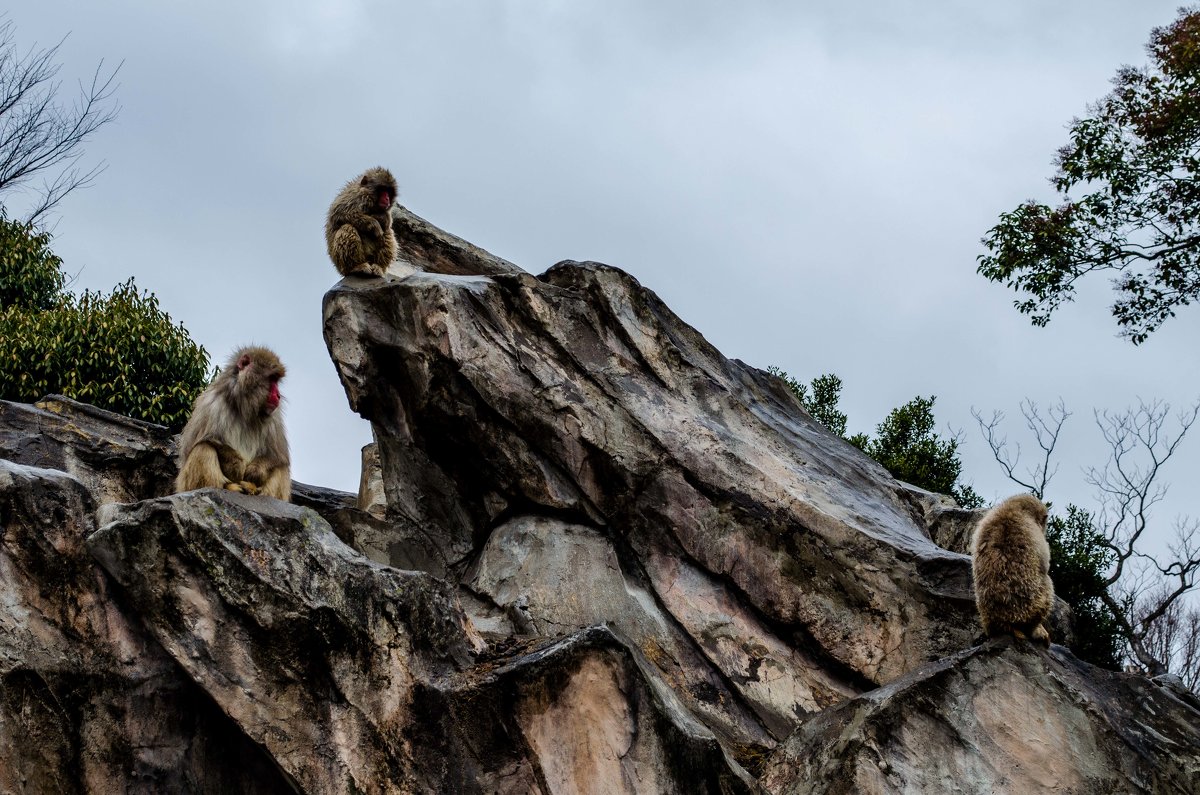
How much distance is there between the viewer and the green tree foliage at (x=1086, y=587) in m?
15.6

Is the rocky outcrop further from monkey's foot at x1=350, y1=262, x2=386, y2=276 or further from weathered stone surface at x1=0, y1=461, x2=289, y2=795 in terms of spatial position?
weathered stone surface at x1=0, y1=461, x2=289, y2=795

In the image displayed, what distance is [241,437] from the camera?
9094mm

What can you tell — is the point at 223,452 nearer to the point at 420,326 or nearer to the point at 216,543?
the point at 216,543

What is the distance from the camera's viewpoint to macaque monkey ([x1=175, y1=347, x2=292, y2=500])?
29.3 ft

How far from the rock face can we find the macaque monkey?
1.73 ft

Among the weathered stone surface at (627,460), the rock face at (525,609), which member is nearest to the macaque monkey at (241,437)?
the rock face at (525,609)

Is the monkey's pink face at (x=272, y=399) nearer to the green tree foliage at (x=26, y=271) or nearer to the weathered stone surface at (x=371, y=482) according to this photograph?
the weathered stone surface at (x=371, y=482)

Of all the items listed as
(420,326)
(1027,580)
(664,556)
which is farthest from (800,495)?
(420,326)

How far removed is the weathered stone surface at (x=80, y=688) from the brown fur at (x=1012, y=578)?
5.11 metres

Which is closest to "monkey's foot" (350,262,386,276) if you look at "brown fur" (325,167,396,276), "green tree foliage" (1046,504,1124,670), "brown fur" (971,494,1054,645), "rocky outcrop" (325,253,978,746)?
"brown fur" (325,167,396,276)

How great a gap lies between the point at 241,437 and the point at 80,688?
2109 millimetres

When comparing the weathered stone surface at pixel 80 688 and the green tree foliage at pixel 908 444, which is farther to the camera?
the green tree foliage at pixel 908 444

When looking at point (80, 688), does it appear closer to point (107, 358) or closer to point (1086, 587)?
point (107, 358)

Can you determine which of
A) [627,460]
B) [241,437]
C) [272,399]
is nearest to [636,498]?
[627,460]
